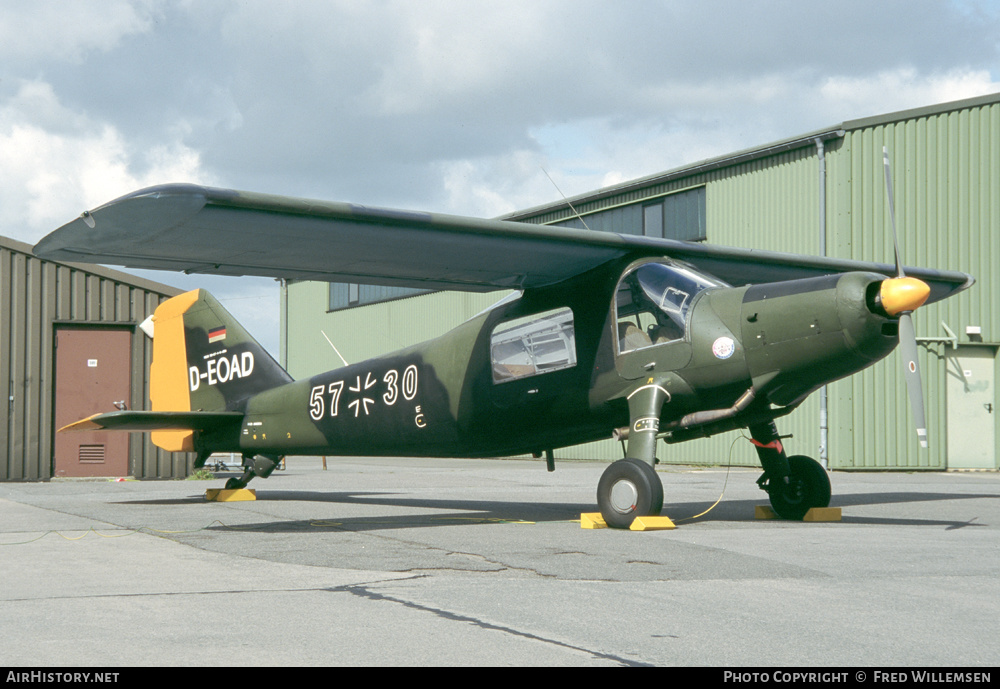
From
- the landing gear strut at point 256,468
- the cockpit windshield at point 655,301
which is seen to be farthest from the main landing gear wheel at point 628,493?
the landing gear strut at point 256,468

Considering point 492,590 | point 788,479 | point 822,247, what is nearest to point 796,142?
point 822,247

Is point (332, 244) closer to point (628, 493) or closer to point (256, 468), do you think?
point (628, 493)

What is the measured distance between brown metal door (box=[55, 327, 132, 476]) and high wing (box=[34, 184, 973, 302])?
37.8 ft

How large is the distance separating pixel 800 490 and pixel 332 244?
17.1 feet

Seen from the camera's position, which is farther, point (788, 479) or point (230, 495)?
point (230, 495)

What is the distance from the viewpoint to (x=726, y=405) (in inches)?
340

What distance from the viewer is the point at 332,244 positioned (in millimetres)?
8742

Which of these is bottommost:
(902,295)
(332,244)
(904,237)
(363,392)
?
(363,392)

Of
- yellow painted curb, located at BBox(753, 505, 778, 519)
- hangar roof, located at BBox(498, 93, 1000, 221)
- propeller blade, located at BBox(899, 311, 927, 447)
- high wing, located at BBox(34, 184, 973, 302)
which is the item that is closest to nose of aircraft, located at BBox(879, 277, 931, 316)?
propeller blade, located at BBox(899, 311, 927, 447)

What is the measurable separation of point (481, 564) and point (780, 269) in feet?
22.4

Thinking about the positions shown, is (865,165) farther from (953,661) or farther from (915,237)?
(953,661)

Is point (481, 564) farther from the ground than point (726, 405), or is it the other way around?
point (726, 405)

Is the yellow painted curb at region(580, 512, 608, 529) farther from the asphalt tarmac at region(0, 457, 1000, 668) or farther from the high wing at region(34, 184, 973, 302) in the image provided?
the high wing at region(34, 184, 973, 302)

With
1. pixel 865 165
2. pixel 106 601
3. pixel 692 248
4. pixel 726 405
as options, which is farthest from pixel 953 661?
pixel 865 165
